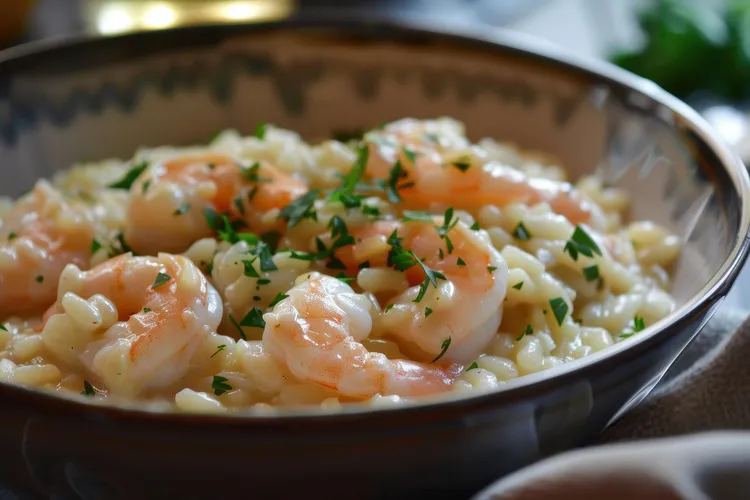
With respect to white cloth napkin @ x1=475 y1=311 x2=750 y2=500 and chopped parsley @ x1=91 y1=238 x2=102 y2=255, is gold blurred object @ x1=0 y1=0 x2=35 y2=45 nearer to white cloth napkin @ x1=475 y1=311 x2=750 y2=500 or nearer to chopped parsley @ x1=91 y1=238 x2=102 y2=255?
chopped parsley @ x1=91 y1=238 x2=102 y2=255

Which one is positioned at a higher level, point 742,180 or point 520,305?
point 742,180

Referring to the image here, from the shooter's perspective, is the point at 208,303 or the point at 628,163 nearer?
the point at 208,303

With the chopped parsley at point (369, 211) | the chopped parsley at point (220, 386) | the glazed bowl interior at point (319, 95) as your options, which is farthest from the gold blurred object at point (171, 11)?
the chopped parsley at point (220, 386)

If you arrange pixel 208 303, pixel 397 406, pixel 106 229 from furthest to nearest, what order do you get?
pixel 106 229, pixel 208 303, pixel 397 406

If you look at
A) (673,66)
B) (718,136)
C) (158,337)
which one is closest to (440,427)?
(158,337)

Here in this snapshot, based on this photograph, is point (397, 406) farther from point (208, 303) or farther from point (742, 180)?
point (742, 180)

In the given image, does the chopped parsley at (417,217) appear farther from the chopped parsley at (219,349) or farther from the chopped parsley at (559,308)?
the chopped parsley at (219,349)

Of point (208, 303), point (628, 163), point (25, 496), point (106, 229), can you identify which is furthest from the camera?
point (628, 163)
